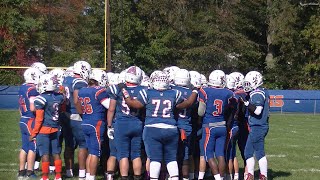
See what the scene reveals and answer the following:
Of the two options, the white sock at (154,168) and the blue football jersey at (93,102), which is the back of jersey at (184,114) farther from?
the blue football jersey at (93,102)

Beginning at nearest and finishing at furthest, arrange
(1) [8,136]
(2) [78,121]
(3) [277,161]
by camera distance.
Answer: (2) [78,121] < (3) [277,161] < (1) [8,136]

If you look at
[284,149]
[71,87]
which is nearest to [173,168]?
[71,87]

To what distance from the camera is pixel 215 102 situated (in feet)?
35.0

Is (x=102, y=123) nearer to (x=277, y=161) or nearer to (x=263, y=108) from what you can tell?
(x=263, y=108)

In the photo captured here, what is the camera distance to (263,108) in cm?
1108

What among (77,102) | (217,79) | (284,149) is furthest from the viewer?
(284,149)

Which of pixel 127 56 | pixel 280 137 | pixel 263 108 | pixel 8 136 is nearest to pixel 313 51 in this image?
pixel 127 56

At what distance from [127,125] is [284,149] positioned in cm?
725

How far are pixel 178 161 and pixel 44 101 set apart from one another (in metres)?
2.30

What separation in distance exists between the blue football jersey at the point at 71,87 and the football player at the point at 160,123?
1367 mm

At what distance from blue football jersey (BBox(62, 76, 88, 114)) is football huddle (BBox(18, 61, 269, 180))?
17 millimetres

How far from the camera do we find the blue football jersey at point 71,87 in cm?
1101

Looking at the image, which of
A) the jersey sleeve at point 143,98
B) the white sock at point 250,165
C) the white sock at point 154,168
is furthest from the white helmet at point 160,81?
the white sock at point 250,165

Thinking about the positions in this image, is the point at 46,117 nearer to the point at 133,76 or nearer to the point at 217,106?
the point at 133,76
